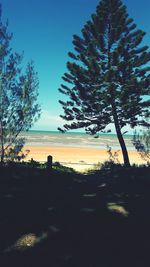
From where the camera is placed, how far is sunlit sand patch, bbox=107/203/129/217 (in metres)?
6.65

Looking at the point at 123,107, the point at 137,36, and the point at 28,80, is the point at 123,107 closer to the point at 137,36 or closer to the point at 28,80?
the point at 137,36

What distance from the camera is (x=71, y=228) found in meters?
5.68

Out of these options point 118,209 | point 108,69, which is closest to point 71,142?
point 108,69

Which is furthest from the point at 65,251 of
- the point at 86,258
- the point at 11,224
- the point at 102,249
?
the point at 11,224

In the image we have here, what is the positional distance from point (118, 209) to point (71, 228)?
1809 mm

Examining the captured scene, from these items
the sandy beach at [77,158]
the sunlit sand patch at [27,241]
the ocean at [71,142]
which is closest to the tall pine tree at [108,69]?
the sandy beach at [77,158]

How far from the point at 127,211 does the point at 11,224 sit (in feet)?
10.4

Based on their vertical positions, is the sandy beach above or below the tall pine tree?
below

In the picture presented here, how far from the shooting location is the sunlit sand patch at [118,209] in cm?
665

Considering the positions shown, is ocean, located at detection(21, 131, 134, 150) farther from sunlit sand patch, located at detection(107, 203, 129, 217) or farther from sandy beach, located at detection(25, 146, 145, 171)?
sunlit sand patch, located at detection(107, 203, 129, 217)

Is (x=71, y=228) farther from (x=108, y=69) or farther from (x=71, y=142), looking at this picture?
(x=71, y=142)

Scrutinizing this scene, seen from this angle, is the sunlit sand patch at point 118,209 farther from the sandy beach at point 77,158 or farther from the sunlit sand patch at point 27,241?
the sandy beach at point 77,158

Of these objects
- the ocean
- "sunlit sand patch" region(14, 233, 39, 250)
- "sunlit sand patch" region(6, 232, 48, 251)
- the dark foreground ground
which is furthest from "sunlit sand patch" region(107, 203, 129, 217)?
the ocean

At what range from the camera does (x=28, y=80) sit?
50.6ft
